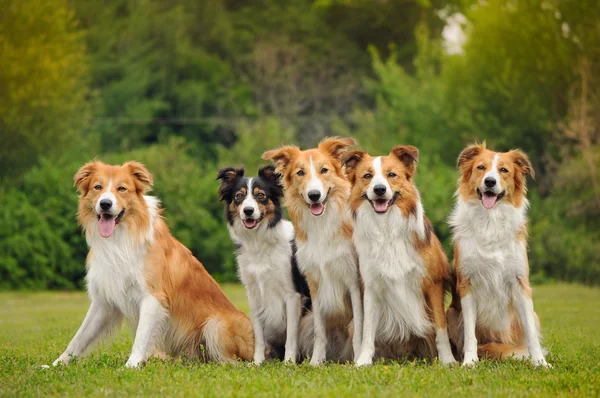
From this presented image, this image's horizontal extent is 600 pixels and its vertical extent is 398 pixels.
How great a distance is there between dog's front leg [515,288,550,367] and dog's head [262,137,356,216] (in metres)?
2.12

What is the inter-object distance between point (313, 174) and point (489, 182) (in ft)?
5.91

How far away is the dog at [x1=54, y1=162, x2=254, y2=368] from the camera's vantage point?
27.6 ft

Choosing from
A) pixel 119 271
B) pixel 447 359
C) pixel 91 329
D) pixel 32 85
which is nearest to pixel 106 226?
pixel 119 271

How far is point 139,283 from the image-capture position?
840 cm

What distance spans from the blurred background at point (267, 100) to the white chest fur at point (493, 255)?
15.1 metres

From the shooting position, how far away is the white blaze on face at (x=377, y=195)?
27.2 feet

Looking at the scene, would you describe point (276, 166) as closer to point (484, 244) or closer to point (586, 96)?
point (484, 244)

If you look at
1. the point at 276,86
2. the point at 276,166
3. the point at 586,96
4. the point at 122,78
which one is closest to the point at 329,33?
the point at 276,86

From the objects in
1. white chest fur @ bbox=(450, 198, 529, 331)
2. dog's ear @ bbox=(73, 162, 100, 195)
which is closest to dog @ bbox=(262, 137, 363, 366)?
white chest fur @ bbox=(450, 198, 529, 331)

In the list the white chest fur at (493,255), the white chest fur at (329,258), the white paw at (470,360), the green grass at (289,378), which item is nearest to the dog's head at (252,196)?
the white chest fur at (329,258)

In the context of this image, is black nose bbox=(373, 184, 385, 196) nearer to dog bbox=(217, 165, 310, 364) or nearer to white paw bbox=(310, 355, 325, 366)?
dog bbox=(217, 165, 310, 364)

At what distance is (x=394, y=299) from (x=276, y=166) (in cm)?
194

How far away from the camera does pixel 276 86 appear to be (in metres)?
39.5

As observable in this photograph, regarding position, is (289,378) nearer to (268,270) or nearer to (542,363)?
(268,270)
